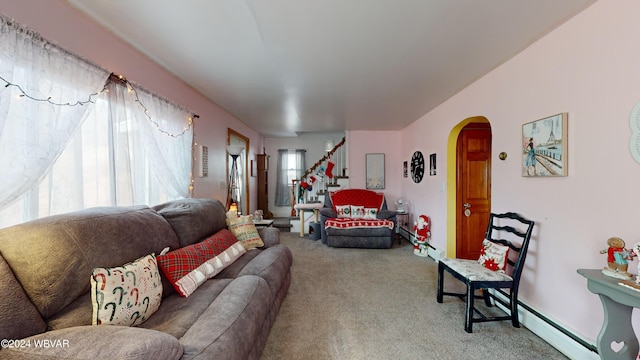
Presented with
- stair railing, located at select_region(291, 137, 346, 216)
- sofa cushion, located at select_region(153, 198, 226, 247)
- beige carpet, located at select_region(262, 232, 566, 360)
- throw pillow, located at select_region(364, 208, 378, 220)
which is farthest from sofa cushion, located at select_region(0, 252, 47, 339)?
stair railing, located at select_region(291, 137, 346, 216)

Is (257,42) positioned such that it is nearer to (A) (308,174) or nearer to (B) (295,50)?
(B) (295,50)

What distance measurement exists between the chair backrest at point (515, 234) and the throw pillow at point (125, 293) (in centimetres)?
272

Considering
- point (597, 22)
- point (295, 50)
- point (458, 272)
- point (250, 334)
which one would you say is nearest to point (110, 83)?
point (295, 50)

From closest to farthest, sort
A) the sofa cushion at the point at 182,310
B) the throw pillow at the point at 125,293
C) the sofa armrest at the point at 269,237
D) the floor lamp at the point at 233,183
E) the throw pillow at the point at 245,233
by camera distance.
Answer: the throw pillow at the point at 125,293 < the sofa cushion at the point at 182,310 < the throw pillow at the point at 245,233 < the sofa armrest at the point at 269,237 < the floor lamp at the point at 233,183

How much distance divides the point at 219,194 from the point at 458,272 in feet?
11.4

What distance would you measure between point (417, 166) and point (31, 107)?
4.82m

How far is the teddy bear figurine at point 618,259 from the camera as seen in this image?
1292 millimetres

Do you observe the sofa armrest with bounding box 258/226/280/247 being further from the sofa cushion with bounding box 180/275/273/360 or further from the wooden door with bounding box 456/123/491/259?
the wooden door with bounding box 456/123/491/259

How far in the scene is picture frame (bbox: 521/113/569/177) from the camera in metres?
1.79

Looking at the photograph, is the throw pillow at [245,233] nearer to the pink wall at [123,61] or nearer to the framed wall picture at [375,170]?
the pink wall at [123,61]

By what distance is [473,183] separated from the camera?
138 inches

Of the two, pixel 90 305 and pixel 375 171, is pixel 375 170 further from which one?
pixel 90 305

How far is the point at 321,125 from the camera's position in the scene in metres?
5.29

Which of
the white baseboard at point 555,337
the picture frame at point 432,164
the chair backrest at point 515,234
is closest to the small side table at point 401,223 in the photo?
the picture frame at point 432,164
